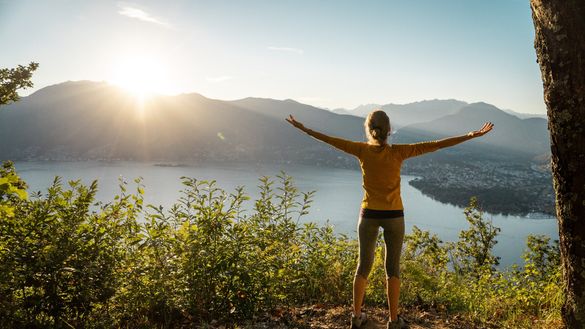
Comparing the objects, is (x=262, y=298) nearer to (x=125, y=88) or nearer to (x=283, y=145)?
(x=283, y=145)

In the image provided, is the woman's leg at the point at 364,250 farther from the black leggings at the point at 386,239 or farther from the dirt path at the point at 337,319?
the dirt path at the point at 337,319

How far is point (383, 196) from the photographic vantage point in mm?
3330

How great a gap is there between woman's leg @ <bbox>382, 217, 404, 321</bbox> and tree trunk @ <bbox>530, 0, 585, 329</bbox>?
1220 mm

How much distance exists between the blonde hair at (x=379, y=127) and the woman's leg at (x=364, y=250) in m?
0.73

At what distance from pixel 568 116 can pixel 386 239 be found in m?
1.66

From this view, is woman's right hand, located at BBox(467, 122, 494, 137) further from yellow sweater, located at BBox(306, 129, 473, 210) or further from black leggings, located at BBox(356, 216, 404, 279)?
black leggings, located at BBox(356, 216, 404, 279)

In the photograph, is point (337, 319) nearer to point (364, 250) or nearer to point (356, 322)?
point (356, 322)

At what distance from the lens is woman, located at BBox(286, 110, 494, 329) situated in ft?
10.9

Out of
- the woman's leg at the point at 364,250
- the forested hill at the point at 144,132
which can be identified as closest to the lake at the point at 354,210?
the woman's leg at the point at 364,250

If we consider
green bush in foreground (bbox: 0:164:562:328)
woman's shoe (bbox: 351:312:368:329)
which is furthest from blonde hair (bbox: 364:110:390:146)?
woman's shoe (bbox: 351:312:368:329)

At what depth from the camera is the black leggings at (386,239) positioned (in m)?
3.32

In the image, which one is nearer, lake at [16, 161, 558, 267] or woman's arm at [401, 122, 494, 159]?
woman's arm at [401, 122, 494, 159]

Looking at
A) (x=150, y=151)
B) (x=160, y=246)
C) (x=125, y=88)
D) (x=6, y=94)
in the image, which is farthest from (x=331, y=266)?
(x=125, y=88)

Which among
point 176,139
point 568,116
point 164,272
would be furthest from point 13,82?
point 176,139
